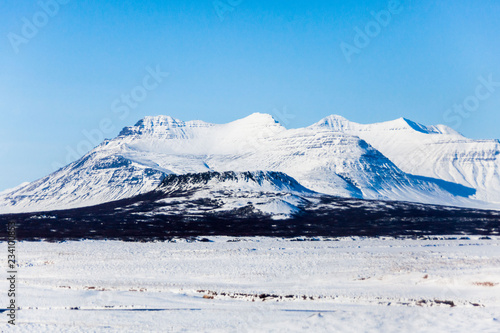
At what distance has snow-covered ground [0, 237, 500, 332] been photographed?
1190 inches

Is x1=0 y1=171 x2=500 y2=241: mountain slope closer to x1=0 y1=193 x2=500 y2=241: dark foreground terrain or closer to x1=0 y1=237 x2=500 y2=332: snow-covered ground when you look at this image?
x1=0 y1=193 x2=500 y2=241: dark foreground terrain

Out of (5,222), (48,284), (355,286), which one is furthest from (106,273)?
(5,222)

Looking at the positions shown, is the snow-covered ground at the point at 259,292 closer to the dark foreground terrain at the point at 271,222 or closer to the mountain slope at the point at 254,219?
the mountain slope at the point at 254,219

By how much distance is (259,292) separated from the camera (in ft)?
132

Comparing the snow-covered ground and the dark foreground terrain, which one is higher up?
the dark foreground terrain

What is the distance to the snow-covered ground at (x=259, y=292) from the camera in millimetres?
30219

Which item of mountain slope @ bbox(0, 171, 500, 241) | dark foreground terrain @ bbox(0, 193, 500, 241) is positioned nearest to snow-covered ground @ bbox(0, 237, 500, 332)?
mountain slope @ bbox(0, 171, 500, 241)

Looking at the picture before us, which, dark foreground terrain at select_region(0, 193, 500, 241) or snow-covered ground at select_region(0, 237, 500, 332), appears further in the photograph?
dark foreground terrain at select_region(0, 193, 500, 241)

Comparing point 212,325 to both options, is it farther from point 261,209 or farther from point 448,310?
point 261,209

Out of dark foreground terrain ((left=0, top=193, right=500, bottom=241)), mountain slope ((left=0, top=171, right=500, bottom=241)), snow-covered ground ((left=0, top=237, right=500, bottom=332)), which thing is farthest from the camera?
mountain slope ((left=0, top=171, right=500, bottom=241))

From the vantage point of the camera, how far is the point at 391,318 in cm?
3048

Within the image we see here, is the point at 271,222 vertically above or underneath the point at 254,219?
underneath

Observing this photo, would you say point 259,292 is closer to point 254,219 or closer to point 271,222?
point 271,222

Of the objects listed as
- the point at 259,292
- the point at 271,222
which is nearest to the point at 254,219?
the point at 271,222
